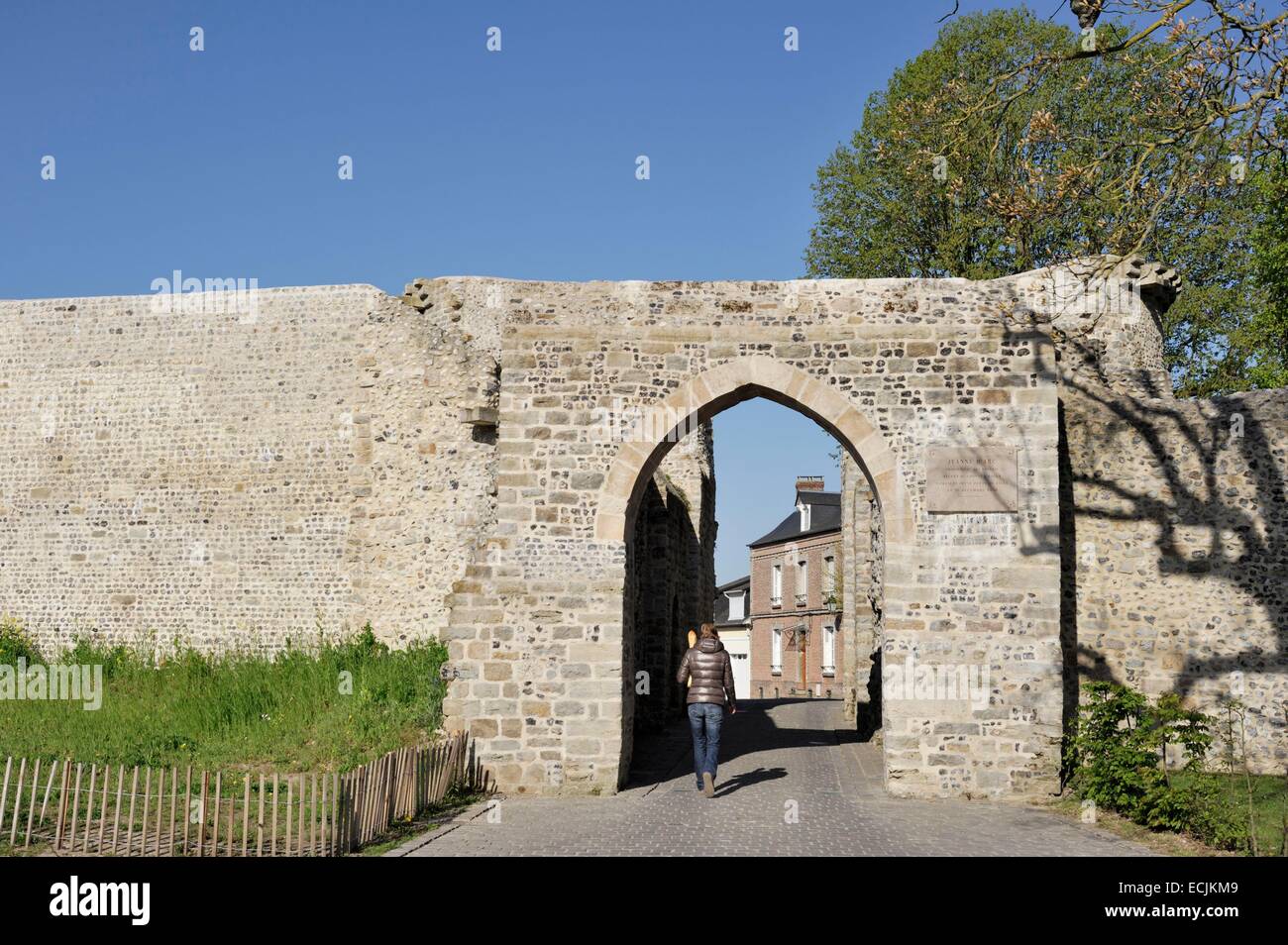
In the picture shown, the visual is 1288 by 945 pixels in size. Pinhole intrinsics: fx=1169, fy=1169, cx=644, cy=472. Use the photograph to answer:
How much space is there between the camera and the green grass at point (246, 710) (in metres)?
12.3

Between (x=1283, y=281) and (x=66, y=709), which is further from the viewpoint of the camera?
(x=1283, y=281)

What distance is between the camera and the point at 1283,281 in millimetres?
19016

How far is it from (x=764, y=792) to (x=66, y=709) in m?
9.72

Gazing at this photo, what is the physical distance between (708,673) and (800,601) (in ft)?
83.4

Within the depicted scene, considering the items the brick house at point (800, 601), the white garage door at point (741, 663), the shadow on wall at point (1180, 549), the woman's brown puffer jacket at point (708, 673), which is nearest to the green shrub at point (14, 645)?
the woman's brown puffer jacket at point (708, 673)

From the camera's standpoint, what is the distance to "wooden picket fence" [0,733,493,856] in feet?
26.2

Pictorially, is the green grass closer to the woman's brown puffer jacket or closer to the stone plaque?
the woman's brown puffer jacket

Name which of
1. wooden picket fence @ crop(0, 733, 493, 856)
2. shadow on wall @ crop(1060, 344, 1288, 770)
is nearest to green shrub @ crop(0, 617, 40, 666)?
wooden picket fence @ crop(0, 733, 493, 856)

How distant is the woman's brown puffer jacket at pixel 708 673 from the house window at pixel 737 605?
31.1 meters

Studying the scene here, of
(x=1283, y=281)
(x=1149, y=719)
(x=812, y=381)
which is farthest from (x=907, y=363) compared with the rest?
(x=1283, y=281)

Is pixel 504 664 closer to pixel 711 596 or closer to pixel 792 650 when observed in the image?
pixel 711 596

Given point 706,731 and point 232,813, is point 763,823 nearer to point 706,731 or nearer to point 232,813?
point 706,731

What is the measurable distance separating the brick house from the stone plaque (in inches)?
802

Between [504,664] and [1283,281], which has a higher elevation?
[1283,281]
